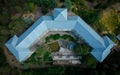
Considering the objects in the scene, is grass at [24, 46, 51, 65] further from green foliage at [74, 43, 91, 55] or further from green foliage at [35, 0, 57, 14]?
→ green foliage at [35, 0, 57, 14]

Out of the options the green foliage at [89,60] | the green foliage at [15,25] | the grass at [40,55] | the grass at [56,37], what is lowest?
the green foliage at [89,60]

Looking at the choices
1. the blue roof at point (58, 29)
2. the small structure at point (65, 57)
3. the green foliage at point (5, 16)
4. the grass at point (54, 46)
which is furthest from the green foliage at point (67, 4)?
the green foliage at point (5, 16)

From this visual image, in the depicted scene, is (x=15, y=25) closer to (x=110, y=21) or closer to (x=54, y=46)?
(x=54, y=46)

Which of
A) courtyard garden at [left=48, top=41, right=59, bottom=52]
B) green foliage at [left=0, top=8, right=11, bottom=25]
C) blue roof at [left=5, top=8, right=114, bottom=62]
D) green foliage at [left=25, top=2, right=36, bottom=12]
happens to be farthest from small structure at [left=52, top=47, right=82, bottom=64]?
green foliage at [left=0, top=8, right=11, bottom=25]

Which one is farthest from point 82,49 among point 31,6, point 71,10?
point 31,6

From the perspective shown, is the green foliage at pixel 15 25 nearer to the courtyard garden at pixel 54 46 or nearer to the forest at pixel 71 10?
the forest at pixel 71 10

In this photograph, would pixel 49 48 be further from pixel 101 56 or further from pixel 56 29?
pixel 101 56
